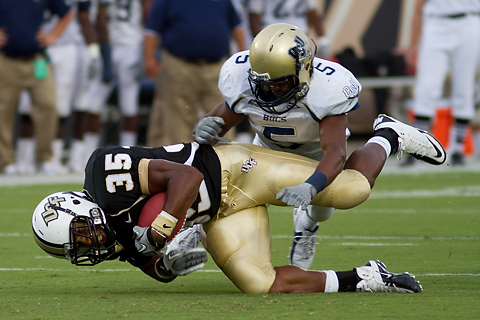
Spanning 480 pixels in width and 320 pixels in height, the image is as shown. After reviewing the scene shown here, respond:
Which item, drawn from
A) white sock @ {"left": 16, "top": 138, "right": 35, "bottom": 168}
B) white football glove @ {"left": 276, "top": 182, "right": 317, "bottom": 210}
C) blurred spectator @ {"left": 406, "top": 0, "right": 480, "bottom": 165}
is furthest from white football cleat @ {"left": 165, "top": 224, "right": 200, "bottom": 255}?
white sock @ {"left": 16, "top": 138, "right": 35, "bottom": 168}

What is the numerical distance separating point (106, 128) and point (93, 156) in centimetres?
717

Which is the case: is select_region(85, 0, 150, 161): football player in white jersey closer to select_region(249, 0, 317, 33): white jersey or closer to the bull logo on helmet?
select_region(249, 0, 317, 33): white jersey

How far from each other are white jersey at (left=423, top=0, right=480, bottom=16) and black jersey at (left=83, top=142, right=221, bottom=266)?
498cm

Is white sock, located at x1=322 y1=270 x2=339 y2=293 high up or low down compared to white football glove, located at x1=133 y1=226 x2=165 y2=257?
down

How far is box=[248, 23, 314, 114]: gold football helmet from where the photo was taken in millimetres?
3465

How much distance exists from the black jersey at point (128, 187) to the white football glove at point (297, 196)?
403mm

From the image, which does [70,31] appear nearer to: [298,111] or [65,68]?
[65,68]

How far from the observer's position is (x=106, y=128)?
34.4ft

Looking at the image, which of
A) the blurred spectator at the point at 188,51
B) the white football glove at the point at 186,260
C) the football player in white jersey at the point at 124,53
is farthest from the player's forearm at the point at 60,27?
the white football glove at the point at 186,260

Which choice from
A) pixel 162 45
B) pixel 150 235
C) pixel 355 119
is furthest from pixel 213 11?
pixel 150 235

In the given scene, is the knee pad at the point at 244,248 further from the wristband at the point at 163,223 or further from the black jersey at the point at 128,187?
the wristband at the point at 163,223

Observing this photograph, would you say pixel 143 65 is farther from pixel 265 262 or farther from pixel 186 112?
pixel 265 262

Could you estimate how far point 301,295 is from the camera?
3.18 metres

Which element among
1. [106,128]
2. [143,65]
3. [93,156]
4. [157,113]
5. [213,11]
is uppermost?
[93,156]
